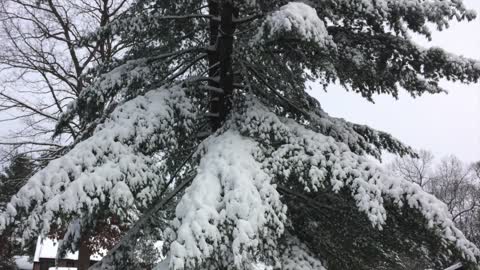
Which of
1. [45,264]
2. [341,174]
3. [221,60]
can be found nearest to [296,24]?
[341,174]

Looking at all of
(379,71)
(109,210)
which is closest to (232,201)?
(109,210)

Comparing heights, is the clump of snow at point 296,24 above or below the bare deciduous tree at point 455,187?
above

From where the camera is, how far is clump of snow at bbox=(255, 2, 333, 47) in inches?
138

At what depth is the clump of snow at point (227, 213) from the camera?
338cm

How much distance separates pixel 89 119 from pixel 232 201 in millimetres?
3264

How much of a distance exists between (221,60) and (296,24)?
2.08 meters

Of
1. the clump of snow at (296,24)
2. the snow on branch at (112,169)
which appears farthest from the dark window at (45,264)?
the clump of snow at (296,24)

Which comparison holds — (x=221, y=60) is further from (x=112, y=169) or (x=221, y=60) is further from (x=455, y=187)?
(x=455, y=187)

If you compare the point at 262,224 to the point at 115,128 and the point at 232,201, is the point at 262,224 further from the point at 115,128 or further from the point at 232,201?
the point at 115,128

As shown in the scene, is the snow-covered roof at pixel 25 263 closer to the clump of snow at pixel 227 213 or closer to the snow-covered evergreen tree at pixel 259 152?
the snow-covered evergreen tree at pixel 259 152

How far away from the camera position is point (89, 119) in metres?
6.07

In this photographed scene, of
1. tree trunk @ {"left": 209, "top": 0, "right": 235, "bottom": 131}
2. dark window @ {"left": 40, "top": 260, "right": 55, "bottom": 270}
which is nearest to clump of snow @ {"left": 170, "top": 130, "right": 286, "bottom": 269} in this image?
tree trunk @ {"left": 209, "top": 0, "right": 235, "bottom": 131}

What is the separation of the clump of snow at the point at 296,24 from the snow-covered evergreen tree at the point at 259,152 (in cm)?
2

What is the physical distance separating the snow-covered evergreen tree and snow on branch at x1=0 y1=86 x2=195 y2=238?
1 centimetres
